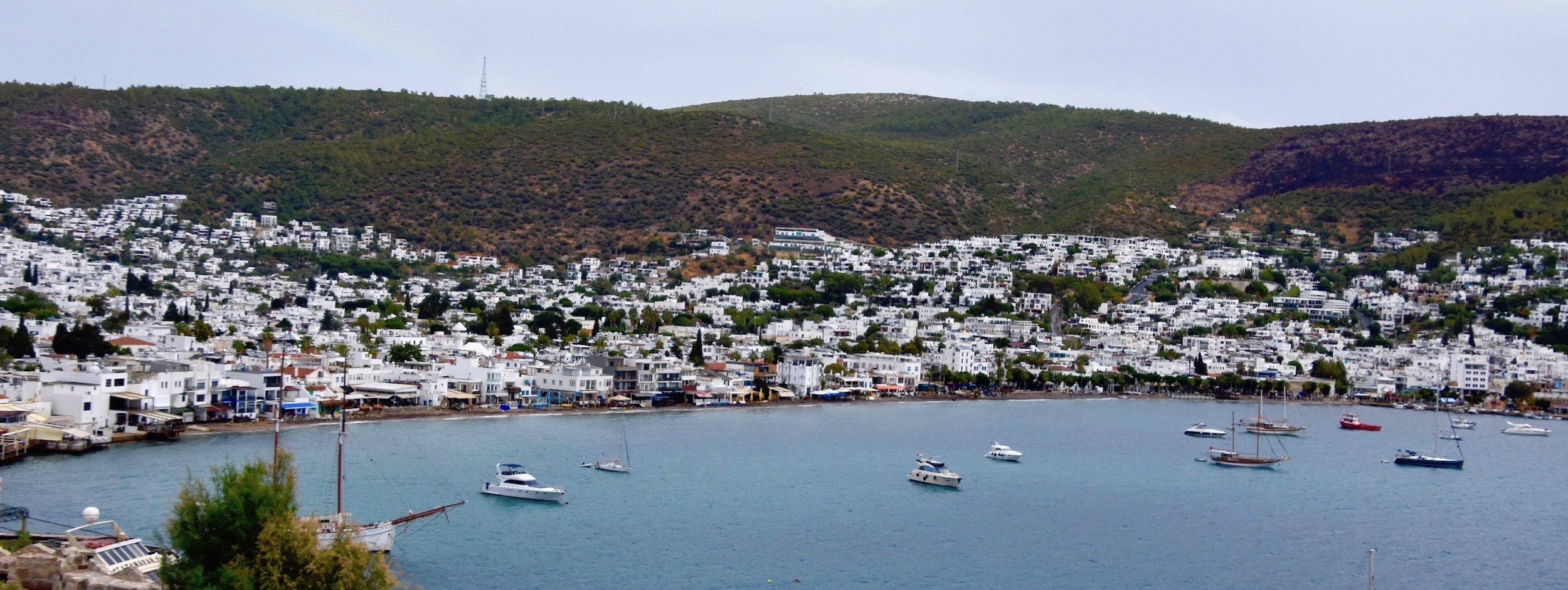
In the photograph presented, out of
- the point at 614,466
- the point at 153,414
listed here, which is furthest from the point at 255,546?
the point at 153,414

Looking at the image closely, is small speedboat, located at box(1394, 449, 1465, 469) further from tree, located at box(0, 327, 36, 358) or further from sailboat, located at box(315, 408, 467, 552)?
tree, located at box(0, 327, 36, 358)

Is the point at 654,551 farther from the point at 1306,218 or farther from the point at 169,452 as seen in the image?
the point at 1306,218

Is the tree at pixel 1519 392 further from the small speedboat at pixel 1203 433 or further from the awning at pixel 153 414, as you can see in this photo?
the awning at pixel 153 414

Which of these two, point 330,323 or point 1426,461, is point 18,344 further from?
point 1426,461

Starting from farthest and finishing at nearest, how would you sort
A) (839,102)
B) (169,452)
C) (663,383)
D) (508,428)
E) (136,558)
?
(839,102) < (663,383) < (508,428) < (169,452) < (136,558)

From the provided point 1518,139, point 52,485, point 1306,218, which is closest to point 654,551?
point 52,485
